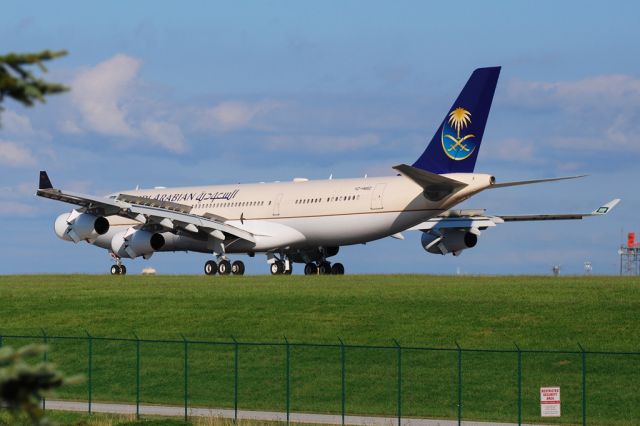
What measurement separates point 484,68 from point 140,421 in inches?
1014

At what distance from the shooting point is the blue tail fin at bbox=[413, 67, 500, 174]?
4644 cm

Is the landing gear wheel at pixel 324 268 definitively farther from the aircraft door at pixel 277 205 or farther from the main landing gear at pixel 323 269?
the aircraft door at pixel 277 205

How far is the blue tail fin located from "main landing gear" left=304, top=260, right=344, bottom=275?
10.1m

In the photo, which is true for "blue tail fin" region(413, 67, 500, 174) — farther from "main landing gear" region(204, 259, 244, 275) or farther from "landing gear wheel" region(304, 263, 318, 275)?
"main landing gear" region(204, 259, 244, 275)

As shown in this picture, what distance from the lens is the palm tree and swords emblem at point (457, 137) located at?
46500 millimetres

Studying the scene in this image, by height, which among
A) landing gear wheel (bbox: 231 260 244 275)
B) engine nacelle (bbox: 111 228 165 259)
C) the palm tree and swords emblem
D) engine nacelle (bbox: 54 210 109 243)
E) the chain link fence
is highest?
the palm tree and swords emblem

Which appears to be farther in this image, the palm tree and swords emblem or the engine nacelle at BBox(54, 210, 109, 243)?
the engine nacelle at BBox(54, 210, 109, 243)

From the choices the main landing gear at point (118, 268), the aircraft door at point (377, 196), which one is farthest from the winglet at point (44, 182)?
the aircraft door at point (377, 196)

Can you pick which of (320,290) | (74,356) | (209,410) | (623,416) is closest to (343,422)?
(209,410)

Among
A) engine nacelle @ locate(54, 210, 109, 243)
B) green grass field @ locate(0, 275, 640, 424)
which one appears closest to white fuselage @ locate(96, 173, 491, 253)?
green grass field @ locate(0, 275, 640, 424)

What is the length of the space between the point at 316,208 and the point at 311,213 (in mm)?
320

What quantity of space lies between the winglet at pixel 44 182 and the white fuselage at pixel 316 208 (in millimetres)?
6040

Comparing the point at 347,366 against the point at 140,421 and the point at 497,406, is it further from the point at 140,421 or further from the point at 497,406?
the point at 140,421

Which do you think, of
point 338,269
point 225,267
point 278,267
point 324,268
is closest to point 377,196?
point 338,269
